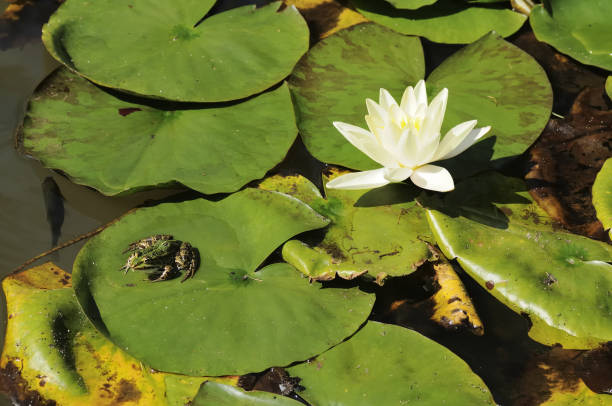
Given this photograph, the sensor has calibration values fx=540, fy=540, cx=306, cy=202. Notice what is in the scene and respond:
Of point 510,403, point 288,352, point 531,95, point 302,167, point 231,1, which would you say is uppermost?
point 231,1

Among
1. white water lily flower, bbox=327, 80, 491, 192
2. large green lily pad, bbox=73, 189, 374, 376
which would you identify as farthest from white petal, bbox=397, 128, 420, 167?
large green lily pad, bbox=73, 189, 374, 376

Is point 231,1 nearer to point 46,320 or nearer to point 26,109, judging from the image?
point 26,109

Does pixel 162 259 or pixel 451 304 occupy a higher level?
pixel 162 259

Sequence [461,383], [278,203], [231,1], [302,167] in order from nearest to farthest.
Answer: [461,383] < [278,203] < [302,167] < [231,1]

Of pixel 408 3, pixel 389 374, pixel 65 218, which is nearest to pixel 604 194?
pixel 389 374

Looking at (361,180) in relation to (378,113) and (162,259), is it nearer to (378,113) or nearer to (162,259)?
(378,113)

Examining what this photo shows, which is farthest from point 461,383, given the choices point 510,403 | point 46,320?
point 46,320

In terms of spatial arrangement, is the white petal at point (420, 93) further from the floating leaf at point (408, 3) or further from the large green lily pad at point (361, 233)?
the floating leaf at point (408, 3)
